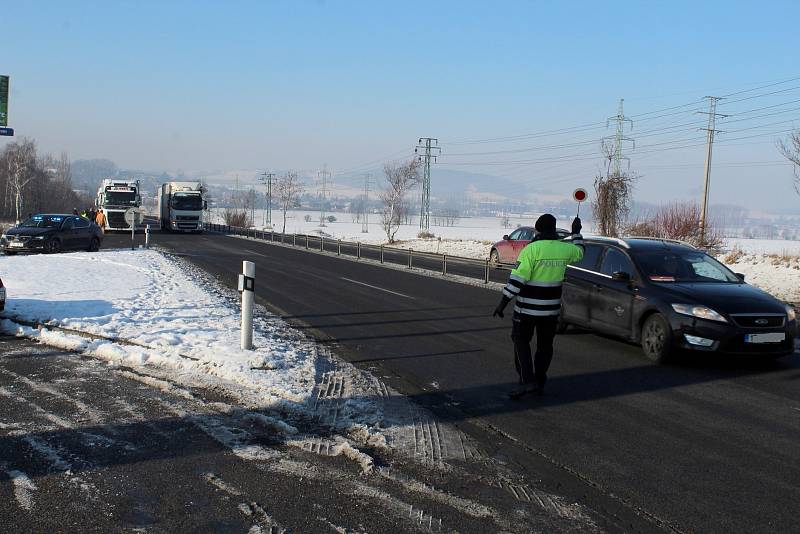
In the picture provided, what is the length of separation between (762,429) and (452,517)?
11.9 feet

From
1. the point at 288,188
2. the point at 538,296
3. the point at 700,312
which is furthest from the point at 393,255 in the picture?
the point at 288,188

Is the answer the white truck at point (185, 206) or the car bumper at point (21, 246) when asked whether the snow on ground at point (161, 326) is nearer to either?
the car bumper at point (21, 246)

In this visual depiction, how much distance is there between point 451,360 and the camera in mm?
9328

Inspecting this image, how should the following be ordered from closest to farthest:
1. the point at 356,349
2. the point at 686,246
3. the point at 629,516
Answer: the point at 629,516 → the point at 356,349 → the point at 686,246

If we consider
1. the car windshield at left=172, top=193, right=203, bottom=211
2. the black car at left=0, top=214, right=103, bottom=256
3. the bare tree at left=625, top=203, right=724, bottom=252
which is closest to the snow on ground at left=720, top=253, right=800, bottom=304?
the bare tree at left=625, top=203, right=724, bottom=252

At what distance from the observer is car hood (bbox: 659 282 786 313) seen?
8.98 meters

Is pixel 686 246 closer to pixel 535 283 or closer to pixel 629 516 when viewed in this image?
pixel 535 283

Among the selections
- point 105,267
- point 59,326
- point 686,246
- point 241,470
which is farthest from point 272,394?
point 105,267

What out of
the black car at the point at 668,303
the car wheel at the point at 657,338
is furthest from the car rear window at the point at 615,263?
the car wheel at the point at 657,338

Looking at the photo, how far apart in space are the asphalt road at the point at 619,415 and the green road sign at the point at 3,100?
24.6 metres

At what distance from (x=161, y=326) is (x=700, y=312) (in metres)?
7.58

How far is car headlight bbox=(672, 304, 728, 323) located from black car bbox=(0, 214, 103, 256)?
24.4 m

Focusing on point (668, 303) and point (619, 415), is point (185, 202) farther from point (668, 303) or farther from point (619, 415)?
point (619, 415)

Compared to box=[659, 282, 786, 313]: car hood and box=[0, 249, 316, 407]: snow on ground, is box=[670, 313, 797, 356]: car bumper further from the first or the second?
box=[0, 249, 316, 407]: snow on ground
